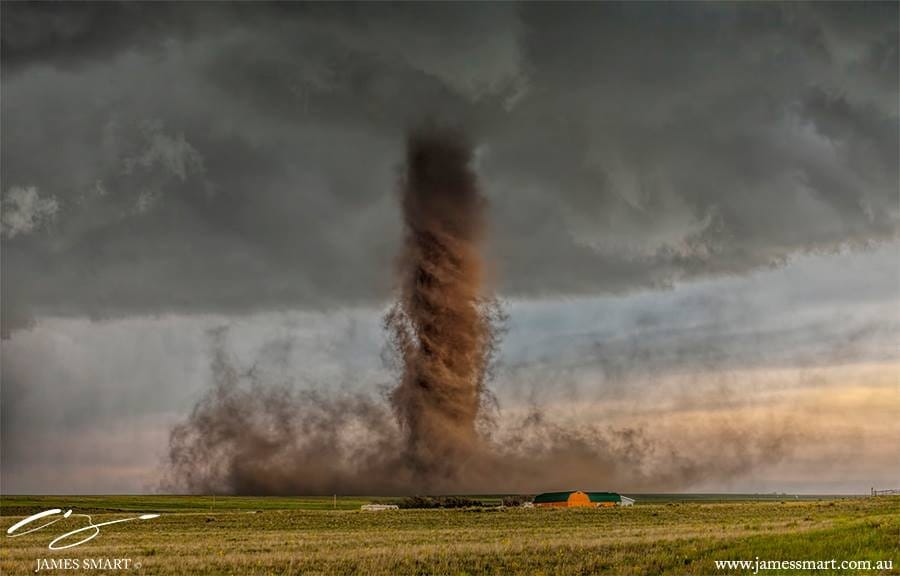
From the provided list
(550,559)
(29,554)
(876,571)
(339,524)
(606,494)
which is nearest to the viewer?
(876,571)

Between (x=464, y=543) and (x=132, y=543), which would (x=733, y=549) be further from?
(x=132, y=543)

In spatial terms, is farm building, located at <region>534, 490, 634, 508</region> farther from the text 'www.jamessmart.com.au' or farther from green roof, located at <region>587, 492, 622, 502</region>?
the text 'www.jamessmart.com.au'

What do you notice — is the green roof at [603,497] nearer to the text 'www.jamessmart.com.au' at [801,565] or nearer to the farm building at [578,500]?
the farm building at [578,500]

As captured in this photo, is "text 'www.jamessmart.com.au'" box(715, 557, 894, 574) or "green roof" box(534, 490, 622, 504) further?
"green roof" box(534, 490, 622, 504)

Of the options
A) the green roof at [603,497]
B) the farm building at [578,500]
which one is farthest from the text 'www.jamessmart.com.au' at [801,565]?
the green roof at [603,497]

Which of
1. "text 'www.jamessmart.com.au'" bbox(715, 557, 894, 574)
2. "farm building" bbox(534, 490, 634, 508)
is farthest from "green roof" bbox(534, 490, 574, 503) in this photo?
"text 'www.jamessmart.com.au'" bbox(715, 557, 894, 574)

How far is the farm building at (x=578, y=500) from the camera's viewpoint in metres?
125

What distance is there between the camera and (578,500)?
126 m

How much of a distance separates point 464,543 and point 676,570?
1725 centimetres

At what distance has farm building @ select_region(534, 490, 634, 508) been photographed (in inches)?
4916

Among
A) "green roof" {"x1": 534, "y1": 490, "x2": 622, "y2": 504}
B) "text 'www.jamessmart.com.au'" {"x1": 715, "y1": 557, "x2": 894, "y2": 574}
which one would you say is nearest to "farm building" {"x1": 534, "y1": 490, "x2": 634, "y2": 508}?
"green roof" {"x1": 534, "y1": 490, "x2": 622, "y2": 504}

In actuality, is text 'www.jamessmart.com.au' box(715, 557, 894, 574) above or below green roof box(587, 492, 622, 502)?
above

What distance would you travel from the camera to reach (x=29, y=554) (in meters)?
41.8

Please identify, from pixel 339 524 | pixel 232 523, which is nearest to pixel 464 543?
pixel 339 524
